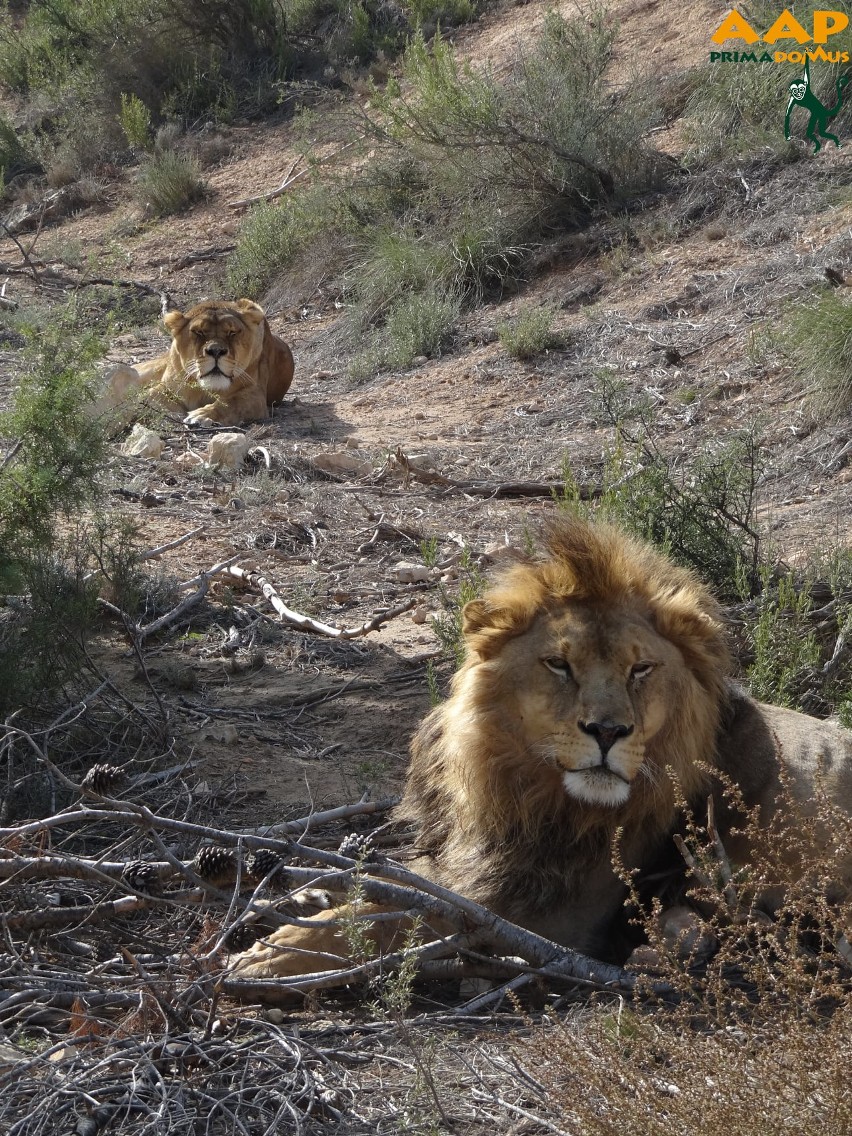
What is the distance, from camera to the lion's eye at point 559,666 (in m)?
3.59

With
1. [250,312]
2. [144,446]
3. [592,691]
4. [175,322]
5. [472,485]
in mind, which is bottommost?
[472,485]

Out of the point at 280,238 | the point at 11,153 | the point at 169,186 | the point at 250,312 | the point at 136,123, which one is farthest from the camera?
the point at 11,153

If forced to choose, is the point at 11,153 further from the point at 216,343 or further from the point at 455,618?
the point at 455,618

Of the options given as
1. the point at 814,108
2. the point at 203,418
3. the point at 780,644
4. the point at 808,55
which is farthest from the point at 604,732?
the point at 808,55

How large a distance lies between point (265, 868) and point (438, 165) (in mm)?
13439

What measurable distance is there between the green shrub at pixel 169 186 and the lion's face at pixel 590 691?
1768 centimetres

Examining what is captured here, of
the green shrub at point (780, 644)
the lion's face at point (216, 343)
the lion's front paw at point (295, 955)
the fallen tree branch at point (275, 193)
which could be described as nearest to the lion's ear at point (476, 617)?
the lion's front paw at point (295, 955)

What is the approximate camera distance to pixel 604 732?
3.44 m

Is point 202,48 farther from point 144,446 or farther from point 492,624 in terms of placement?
point 492,624

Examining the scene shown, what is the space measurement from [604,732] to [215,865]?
104cm

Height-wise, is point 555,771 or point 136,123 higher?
point 555,771

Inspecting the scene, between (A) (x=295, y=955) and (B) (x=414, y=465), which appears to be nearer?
A: (A) (x=295, y=955)

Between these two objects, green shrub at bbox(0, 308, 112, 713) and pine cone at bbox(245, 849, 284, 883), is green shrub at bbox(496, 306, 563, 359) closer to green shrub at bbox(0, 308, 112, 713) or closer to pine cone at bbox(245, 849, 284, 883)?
green shrub at bbox(0, 308, 112, 713)

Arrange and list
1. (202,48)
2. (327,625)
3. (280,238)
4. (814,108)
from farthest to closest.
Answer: (202,48), (280,238), (814,108), (327,625)
